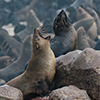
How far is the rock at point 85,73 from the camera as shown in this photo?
296 cm

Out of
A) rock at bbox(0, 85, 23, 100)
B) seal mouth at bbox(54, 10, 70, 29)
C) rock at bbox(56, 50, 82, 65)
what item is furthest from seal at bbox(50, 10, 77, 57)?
rock at bbox(0, 85, 23, 100)

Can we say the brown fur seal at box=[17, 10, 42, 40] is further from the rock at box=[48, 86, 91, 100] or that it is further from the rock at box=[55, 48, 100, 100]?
the rock at box=[48, 86, 91, 100]

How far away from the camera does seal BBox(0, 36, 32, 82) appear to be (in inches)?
252

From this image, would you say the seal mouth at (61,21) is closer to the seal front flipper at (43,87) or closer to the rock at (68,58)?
the rock at (68,58)

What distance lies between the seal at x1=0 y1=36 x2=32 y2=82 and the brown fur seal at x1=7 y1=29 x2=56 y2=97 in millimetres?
2790

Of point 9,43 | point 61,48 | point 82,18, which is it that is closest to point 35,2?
point 82,18

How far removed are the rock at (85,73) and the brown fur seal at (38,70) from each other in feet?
0.72

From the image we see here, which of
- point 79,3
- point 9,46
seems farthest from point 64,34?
point 79,3

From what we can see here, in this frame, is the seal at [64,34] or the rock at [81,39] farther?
the rock at [81,39]

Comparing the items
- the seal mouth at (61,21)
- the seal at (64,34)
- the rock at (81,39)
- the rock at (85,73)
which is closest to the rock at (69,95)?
the rock at (85,73)

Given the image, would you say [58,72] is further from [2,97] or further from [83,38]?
[83,38]

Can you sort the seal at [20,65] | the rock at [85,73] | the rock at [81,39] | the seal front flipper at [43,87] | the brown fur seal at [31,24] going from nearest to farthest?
the rock at [85,73]
the seal front flipper at [43,87]
the seal at [20,65]
the rock at [81,39]
the brown fur seal at [31,24]

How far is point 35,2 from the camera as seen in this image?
1602 cm

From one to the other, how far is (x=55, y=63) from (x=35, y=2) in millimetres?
12994
